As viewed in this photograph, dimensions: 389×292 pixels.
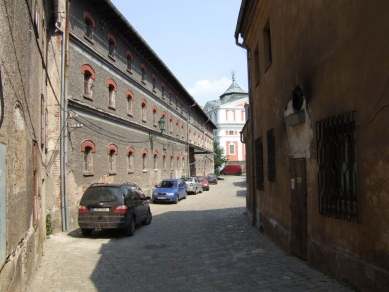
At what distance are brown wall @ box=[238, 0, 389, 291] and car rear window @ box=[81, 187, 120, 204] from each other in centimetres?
518

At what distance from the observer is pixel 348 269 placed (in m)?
5.51

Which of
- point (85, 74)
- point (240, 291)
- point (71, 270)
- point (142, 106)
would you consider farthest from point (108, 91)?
point (240, 291)

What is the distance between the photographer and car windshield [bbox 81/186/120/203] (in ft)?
36.4

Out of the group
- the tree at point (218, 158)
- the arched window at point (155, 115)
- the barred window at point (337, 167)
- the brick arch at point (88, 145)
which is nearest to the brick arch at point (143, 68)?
the arched window at point (155, 115)

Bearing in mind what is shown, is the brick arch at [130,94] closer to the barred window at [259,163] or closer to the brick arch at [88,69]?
the brick arch at [88,69]

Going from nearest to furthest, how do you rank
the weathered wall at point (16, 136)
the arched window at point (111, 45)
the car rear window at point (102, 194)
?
the weathered wall at point (16, 136) → the car rear window at point (102, 194) → the arched window at point (111, 45)

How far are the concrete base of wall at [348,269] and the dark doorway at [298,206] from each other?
458mm

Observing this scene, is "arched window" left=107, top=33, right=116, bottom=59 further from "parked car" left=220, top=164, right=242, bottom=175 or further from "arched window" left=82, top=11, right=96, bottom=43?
"parked car" left=220, top=164, right=242, bottom=175

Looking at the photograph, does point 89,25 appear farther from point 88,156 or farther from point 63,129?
point 88,156

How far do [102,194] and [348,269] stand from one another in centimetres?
789

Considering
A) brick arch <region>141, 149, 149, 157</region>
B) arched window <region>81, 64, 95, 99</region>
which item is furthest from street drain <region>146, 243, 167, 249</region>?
brick arch <region>141, 149, 149, 157</region>

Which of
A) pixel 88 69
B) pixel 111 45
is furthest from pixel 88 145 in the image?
pixel 111 45

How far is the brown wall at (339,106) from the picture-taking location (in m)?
4.78

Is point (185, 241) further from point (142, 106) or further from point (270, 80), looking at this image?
point (142, 106)
